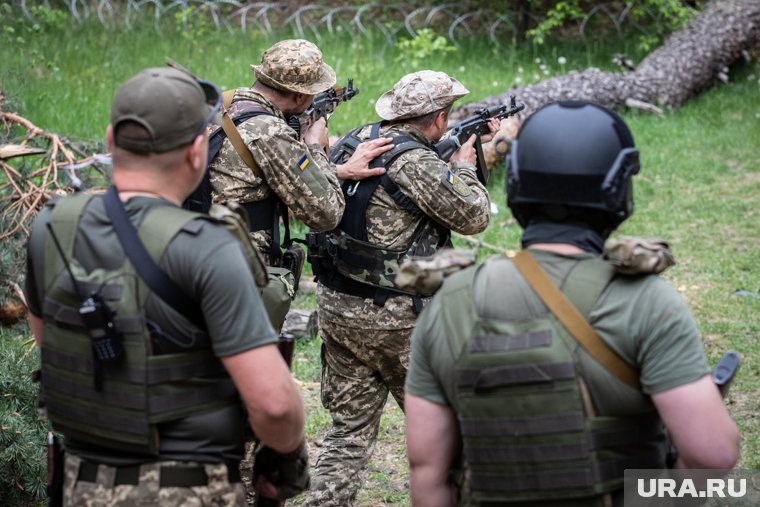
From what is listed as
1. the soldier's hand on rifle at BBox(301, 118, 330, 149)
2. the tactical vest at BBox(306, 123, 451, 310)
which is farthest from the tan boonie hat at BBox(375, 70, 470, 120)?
the soldier's hand on rifle at BBox(301, 118, 330, 149)

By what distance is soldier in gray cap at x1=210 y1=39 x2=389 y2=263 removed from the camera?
4.17 metres

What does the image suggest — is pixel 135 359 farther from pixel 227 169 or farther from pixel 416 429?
pixel 227 169

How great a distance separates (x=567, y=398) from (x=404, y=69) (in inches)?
439

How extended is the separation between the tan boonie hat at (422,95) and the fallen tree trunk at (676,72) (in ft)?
21.1

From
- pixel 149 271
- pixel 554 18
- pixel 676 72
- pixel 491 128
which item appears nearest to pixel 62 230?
pixel 149 271

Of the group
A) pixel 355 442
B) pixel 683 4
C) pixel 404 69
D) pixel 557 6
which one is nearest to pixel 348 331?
pixel 355 442

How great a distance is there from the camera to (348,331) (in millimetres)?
4469

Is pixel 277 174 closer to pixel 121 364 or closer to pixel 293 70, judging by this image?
pixel 293 70

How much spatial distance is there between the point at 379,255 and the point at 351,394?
67 cm

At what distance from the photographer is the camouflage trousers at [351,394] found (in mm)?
4449

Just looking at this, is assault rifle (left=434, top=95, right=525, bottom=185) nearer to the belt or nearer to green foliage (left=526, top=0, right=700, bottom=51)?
the belt

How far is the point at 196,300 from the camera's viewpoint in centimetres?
250

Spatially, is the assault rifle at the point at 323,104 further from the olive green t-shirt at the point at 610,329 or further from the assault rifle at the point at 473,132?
the olive green t-shirt at the point at 610,329

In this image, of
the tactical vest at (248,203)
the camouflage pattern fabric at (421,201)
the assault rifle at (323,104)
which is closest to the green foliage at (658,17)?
the assault rifle at (323,104)
